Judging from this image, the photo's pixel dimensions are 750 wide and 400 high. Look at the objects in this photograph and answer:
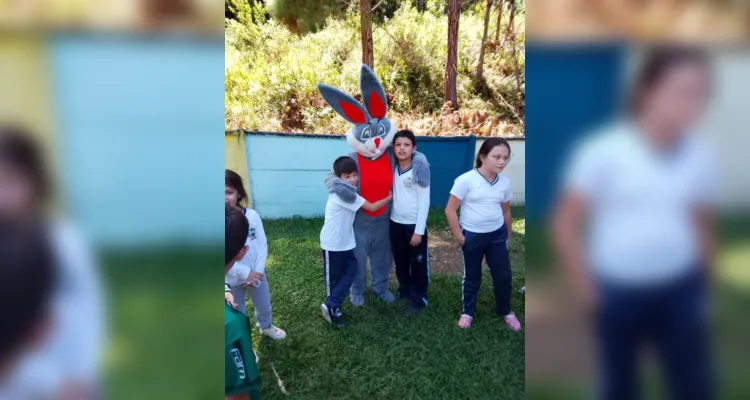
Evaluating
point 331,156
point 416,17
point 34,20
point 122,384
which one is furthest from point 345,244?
point 416,17

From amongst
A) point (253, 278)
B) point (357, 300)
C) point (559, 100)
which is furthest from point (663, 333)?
point (357, 300)

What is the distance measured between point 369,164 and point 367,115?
354mm

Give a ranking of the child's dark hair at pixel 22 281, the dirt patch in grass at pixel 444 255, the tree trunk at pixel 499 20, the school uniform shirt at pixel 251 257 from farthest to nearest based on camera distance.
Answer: the tree trunk at pixel 499 20, the dirt patch in grass at pixel 444 255, the school uniform shirt at pixel 251 257, the child's dark hair at pixel 22 281

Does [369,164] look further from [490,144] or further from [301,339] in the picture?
[301,339]

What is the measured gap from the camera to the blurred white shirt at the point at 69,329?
90 centimetres

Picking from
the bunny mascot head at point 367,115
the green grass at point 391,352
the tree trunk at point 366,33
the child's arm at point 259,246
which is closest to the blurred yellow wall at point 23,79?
the child's arm at point 259,246

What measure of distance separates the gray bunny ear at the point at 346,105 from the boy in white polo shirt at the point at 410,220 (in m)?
0.30

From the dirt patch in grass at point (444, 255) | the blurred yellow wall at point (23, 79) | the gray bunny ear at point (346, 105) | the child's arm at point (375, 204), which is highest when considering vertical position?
the gray bunny ear at point (346, 105)

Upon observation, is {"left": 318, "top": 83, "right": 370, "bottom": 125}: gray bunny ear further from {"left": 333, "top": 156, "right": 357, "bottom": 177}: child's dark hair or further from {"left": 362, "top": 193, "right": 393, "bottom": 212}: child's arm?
{"left": 362, "top": 193, "right": 393, "bottom": 212}: child's arm

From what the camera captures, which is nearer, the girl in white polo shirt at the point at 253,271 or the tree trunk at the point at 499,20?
the girl in white polo shirt at the point at 253,271

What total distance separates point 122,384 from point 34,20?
71 centimetres

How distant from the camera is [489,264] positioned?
10.9 ft

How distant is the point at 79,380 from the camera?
96 centimetres

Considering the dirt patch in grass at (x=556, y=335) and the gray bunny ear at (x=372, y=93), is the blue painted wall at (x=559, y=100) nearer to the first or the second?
the dirt patch in grass at (x=556, y=335)
